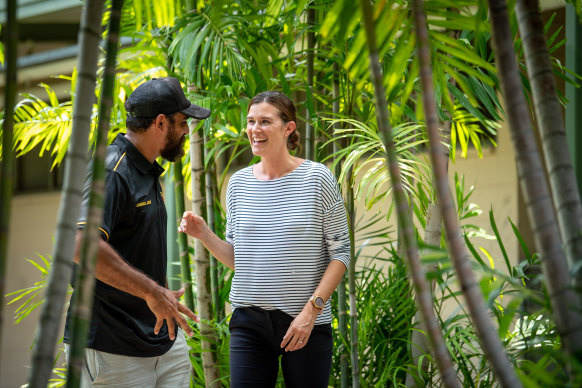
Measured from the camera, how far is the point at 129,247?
2.01 meters

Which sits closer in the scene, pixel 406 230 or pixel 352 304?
pixel 406 230

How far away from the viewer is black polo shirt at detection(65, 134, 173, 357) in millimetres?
1953

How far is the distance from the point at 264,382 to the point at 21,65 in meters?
4.46

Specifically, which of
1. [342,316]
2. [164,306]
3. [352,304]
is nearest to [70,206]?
[164,306]

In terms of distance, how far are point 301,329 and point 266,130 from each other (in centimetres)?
63

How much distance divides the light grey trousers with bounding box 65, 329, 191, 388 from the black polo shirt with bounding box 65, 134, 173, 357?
0.03 metres

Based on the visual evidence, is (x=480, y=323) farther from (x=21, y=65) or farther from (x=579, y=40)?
(x=21, y=65)

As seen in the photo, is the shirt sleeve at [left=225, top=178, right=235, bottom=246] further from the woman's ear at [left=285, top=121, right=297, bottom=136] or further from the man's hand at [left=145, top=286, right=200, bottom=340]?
the man's hand at [left=145, top=286, right=200, bottom=340]

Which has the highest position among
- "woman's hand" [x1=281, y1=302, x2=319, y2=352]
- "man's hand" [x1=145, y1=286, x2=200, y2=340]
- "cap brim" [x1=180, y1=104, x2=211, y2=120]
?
"cap brim" [x1=180, y1=104, x2=211, y2=120]

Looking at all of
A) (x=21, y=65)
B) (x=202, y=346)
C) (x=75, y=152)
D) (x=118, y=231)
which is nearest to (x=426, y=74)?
(x=75, y=152)

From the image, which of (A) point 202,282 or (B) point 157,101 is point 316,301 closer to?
(B) point 157,101

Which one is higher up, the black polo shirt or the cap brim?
the cap brim

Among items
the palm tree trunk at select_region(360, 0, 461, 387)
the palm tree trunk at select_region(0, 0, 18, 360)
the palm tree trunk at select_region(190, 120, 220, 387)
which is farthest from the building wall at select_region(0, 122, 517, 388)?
the palm tree trunk at select_region(360, 0, 461, 387)

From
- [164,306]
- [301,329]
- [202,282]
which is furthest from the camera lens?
[202,282]
